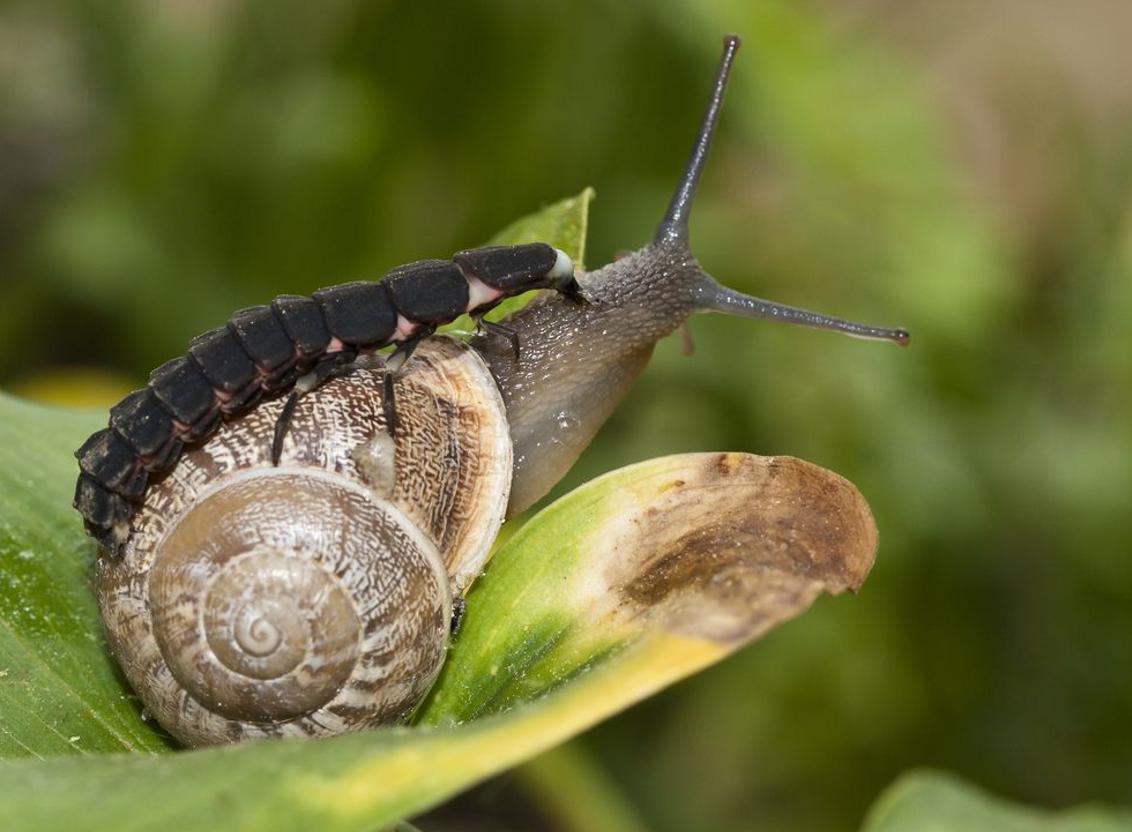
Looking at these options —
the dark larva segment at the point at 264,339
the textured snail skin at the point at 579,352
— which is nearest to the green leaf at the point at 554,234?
the textured snail skin at the point at 579,352

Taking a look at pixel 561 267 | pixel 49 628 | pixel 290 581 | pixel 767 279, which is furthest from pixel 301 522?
pixel 767 279

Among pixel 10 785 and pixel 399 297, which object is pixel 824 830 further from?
pixel 10 785

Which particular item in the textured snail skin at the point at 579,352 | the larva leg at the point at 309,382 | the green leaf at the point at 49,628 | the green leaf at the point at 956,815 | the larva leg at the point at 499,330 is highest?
the larva leg at the point at 309,382

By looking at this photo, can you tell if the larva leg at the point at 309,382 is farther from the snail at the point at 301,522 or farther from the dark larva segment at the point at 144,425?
the dark larva segment at the point at 144,425

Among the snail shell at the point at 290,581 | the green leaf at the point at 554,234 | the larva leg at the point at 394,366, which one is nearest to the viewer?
the snail shell at the point at 290,581

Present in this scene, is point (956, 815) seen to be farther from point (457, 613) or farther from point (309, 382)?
point (309, 382)

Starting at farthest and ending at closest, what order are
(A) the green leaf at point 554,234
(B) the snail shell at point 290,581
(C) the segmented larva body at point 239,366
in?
(A) the green leaf at point 554,234 → (C) the segmented larva body at point 239,366 → (B) the snail shell at point 290,581

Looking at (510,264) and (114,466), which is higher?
(510,264)

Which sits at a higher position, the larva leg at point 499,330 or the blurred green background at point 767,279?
the larva leg at point 499,330
